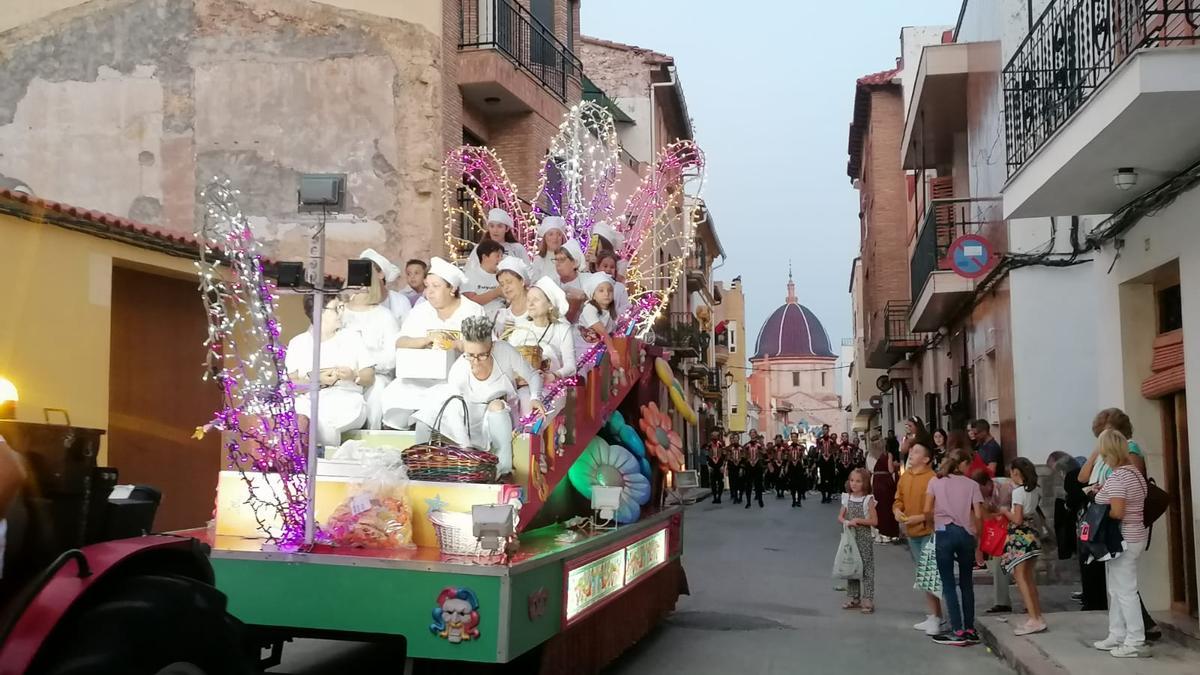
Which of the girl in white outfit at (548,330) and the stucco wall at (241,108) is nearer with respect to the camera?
the girl in white outfit at (548,330)

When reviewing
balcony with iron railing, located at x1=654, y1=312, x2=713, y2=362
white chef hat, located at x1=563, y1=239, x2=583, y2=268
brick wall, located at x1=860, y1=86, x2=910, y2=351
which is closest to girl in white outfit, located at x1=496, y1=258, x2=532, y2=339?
white chef hat, located at x1=563, y1=239, x2=583, y2=268

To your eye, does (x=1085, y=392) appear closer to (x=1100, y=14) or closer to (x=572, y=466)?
(x=1100, y=14)

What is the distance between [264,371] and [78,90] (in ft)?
40.6

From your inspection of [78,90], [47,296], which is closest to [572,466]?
[47,296]

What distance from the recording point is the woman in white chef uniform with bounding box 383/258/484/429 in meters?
8.02

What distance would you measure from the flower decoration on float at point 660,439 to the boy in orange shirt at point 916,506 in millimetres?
2321

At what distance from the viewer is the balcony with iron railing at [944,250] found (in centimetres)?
1725

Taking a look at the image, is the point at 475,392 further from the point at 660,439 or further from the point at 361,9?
the point at 361,9

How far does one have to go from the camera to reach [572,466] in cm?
854

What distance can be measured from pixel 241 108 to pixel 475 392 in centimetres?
1158

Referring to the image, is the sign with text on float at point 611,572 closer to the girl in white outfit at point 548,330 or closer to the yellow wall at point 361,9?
the girl in white outfit at point 548,330

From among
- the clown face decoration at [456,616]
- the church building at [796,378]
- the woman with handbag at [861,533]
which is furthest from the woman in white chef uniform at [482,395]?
the church building at [796,378]

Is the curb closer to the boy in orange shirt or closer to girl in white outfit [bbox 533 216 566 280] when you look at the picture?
the boy in orange shirt

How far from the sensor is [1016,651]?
29.3 ft
